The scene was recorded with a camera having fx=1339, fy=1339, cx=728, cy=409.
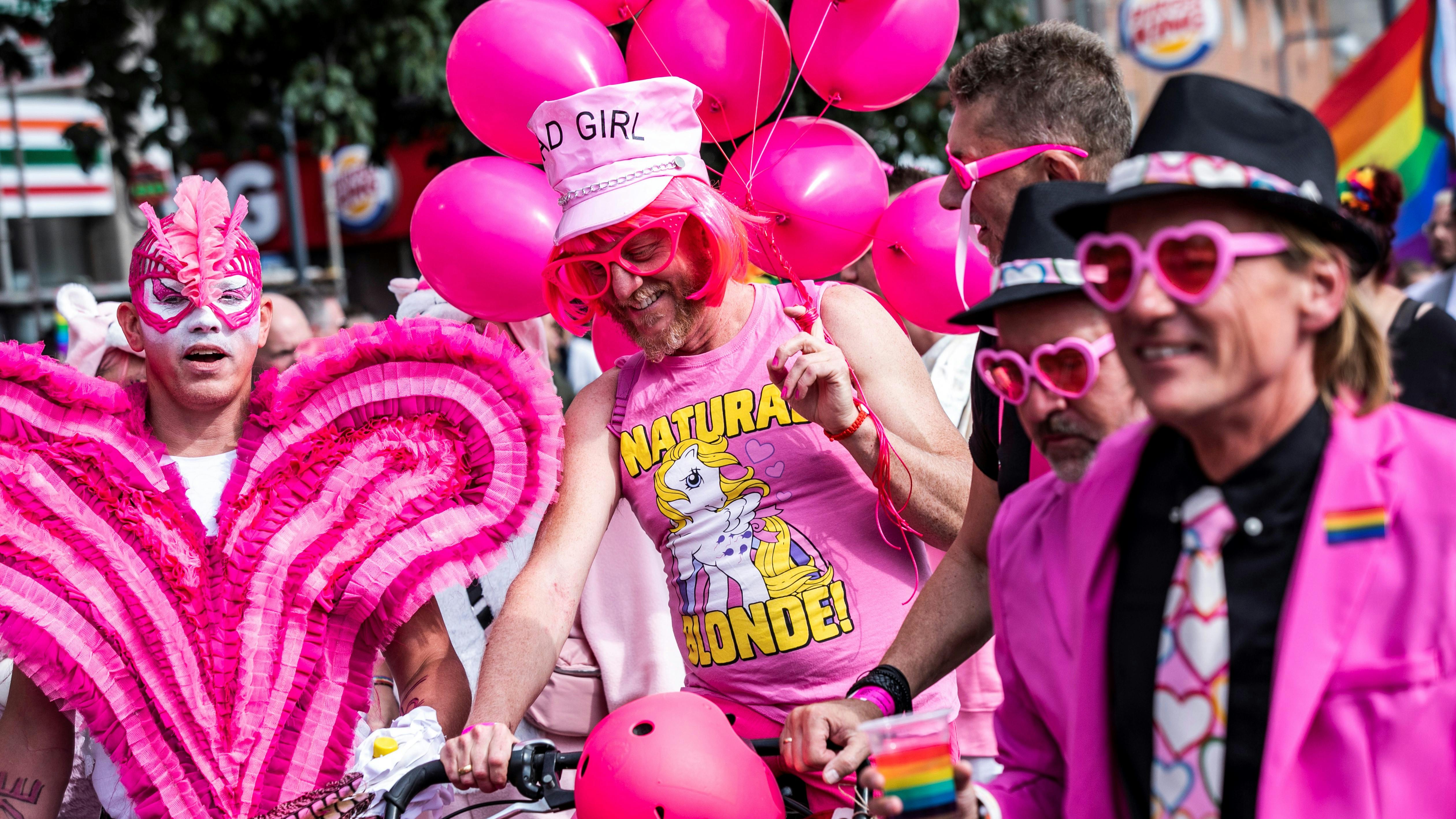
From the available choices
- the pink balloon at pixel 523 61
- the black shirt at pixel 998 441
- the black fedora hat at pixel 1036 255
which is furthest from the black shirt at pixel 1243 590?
the pink balloon at pixel 523 61

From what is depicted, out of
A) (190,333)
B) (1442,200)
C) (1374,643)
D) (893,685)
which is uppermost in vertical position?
(1442,200)

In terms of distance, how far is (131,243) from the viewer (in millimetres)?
20406

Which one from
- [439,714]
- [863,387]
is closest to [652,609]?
[439,714]

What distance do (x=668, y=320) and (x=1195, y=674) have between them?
145 cm

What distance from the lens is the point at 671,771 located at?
2.06 m

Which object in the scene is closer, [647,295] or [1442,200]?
[647,295]

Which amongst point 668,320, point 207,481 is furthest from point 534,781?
point 207,481

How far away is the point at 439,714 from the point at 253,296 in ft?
3.30

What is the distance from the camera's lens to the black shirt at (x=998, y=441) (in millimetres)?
2125

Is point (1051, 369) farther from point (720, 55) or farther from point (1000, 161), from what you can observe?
point (720, 55)

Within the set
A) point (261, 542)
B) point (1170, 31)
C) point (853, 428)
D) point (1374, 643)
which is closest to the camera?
point (1374, 643)

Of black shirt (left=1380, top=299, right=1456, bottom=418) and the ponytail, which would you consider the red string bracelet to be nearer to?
black shirt (left=1380, top=299, right=1456, bottom=418)

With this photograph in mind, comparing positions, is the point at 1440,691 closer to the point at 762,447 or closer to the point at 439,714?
the point at 762,447

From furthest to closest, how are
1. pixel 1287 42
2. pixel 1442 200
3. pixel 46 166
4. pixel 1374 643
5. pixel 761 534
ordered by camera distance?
pixel 1287 42 → pixel 46 166 → pixel 1442 200 → pixel 761 534 → pixel 1374 643
